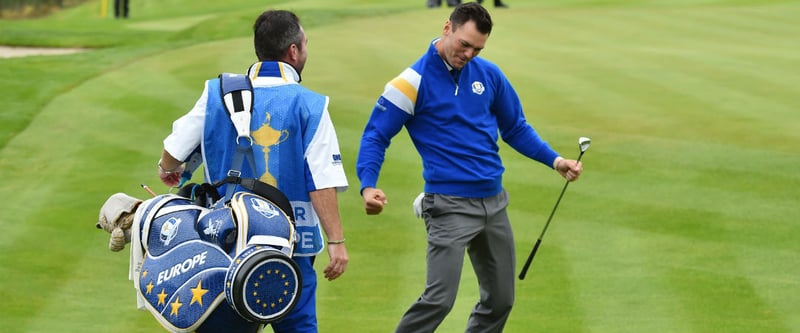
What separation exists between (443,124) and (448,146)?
0.38 feet

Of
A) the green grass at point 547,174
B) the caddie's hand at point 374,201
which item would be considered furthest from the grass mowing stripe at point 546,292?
the caddie's hand at point 374,201

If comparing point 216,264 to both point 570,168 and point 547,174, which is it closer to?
point 570,168

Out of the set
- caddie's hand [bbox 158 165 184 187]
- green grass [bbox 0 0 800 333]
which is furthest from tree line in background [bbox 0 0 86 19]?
caddie's hand [bbox 158 165 184 187]

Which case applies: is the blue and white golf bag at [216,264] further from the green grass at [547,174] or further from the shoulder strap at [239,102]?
the green grass at [547,174]

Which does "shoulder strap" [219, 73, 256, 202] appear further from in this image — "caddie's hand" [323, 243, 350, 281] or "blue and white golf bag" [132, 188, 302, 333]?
"caddie's hand" [323, 243, 350, 281]

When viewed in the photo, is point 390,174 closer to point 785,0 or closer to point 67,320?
point 67,320

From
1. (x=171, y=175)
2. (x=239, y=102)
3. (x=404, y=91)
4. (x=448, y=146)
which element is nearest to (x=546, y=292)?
(x=448, y=146)

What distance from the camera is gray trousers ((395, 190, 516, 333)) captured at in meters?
6.68

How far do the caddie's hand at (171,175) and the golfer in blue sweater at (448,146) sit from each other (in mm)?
1090

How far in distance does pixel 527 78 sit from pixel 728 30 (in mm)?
7609

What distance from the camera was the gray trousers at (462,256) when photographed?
6.68 meters

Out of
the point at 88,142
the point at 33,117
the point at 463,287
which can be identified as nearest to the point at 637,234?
the point at 463,287

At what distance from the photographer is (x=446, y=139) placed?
6.68 metres

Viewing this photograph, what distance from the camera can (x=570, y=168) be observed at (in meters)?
6.89
